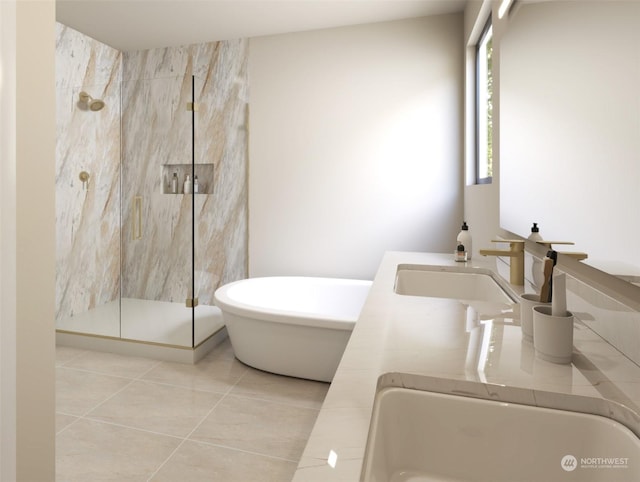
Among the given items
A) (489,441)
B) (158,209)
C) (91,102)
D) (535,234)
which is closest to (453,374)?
(489,441)

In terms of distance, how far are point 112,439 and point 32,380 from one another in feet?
3.72

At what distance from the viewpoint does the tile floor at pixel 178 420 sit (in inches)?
68.1

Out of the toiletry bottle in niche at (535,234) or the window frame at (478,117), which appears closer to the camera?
the toiletry bottle in niche at (535,234)

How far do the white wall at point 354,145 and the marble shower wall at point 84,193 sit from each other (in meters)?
1.19

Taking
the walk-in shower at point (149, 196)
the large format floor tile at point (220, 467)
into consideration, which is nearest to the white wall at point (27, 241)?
the large format floor tile at point (220, 467)

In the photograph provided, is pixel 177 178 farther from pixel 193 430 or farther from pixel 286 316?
pixel 193 430

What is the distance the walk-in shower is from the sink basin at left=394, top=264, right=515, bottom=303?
164cm

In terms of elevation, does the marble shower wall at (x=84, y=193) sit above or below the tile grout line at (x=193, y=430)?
above

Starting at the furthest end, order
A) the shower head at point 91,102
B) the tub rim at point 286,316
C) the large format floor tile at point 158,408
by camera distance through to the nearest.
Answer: the shower head at point 91,102
the tub rim at point 286,316
the large format floor tile at point 158,408

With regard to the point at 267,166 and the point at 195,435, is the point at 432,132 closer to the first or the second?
the point at 267,166

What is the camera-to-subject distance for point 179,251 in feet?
9.81

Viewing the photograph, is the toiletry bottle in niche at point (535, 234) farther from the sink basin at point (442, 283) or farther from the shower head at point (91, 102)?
the shower head at point (91, 102)

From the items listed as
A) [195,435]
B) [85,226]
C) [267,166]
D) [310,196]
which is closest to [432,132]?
[310,196]

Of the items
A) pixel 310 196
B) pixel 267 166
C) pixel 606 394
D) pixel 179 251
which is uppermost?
pixel 267 166
